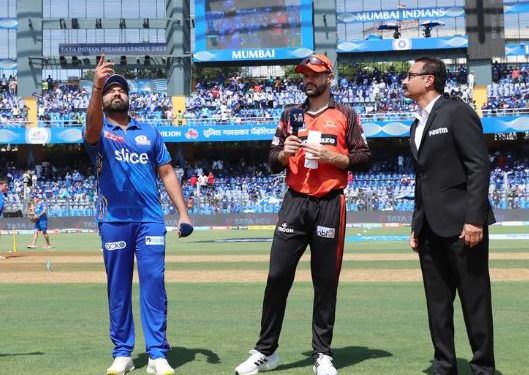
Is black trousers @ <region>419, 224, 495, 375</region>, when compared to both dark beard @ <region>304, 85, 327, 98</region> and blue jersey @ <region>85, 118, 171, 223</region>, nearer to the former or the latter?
dark beard @ <region>304, 85, 327, 98</region>

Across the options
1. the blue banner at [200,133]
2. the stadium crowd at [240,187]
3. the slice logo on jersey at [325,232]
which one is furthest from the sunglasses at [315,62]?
the blue banner at [200,133]

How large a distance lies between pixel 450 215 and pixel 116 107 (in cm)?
280

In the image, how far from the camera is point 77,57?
5322 cm

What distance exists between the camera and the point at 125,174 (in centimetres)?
686

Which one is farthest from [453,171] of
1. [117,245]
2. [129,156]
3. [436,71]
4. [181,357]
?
[181,357]

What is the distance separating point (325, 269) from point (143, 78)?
5033 cm

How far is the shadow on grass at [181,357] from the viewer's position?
7.06m

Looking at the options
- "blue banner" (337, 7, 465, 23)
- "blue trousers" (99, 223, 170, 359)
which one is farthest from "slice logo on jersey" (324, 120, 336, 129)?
"blue banner" (337, 7, 465, 23)

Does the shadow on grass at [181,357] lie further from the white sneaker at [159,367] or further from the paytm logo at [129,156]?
the paytm logo at [129,156]

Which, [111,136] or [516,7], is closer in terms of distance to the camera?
[111,136]

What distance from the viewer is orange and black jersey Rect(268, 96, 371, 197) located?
6812 mm

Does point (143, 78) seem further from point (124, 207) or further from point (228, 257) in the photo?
point (124, 207)

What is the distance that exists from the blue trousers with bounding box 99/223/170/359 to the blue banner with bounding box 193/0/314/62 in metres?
44.2

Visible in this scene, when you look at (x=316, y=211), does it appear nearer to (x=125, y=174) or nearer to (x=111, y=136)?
(x=125, y=174)
